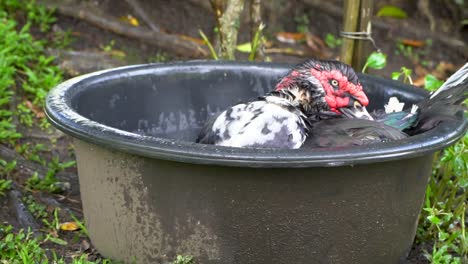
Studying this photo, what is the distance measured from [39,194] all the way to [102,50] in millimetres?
1855

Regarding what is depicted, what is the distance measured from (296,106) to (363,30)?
945 millimetres

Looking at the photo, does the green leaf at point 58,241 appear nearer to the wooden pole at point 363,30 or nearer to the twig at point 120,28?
the wooden pole at point 363,30

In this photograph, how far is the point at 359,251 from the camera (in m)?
2.46

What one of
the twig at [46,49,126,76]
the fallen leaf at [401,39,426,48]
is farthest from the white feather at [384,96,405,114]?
the fallen leaf at [401,39,426,48]

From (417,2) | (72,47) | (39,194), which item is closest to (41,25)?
(72,47)

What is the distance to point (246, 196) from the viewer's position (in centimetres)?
227

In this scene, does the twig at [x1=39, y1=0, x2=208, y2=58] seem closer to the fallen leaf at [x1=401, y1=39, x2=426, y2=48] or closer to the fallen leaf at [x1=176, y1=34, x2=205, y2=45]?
the fallen leaf at [x1=176, y1=34, x2=205, y2=45]

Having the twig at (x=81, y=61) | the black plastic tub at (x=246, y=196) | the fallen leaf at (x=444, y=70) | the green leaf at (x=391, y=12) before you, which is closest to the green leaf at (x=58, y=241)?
the black plastic tub at (x=246, y=196)

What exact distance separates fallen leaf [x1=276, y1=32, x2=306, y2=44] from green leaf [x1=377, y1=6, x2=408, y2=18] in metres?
0.79

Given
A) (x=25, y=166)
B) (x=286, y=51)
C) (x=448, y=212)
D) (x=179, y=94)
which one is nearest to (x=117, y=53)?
(x=286, y=51)

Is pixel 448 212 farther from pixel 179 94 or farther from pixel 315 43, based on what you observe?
pixel 315 43

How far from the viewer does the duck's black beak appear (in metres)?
2.83

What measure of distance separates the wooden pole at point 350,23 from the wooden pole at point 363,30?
20mm

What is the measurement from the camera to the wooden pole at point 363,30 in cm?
355
